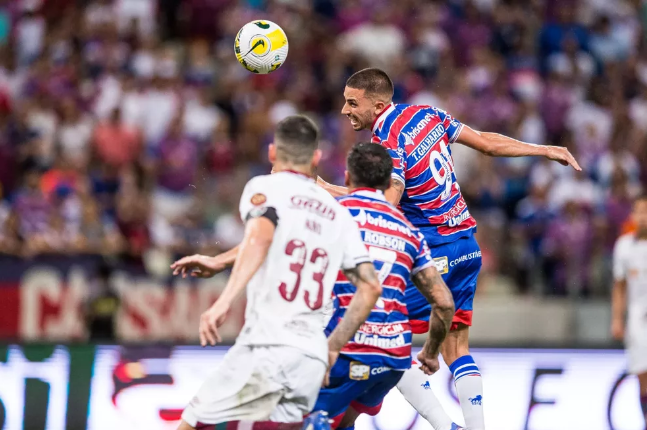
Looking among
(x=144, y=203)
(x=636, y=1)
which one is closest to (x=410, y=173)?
(x=144, y=203)

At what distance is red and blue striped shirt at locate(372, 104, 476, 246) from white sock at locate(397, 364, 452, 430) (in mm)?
1037

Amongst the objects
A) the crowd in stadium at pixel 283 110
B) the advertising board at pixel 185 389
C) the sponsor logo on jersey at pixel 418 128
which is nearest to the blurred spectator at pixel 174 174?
the crowd in stadium at pixel 283 110

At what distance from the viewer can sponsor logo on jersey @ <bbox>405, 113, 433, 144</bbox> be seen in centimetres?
762

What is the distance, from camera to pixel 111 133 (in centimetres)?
1516

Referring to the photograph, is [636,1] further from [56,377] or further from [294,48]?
[56,377]

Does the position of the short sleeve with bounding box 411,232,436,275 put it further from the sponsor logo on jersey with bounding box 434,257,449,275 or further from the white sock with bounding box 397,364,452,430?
the white sock with bounding box 397,364,452,430

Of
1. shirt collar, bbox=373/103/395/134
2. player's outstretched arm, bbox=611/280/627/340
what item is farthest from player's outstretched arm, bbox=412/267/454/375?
player's outstretched arm, bbox=611/280/627/340

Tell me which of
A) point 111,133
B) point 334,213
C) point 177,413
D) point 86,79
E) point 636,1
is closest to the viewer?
point 334,213

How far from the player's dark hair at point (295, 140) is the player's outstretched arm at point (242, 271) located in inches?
19.7

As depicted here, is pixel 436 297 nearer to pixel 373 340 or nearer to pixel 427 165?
pixel 373 340

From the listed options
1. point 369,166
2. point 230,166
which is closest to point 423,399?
point 369,166

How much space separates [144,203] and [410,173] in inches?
286

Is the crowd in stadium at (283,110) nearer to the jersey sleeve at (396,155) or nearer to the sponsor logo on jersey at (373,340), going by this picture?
the jersey sleeve at (396,155)

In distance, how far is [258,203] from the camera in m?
5.84
